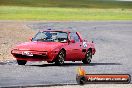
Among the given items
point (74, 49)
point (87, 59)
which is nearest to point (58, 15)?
point (87, 59)

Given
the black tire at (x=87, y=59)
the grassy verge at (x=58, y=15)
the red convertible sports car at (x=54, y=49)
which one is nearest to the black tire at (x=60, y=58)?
the red convertible sports car at (x=54, y=49)

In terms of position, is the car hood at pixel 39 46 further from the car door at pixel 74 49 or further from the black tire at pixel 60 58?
the car door at pixel 74 49

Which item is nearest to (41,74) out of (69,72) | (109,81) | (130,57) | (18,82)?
(69,72)

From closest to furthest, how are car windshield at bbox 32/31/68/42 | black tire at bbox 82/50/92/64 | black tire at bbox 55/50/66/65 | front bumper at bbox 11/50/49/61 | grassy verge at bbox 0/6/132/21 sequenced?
front bumper at bbox 11/50/49/61 → black tire at bbox 55/50/66/65 → car windshield at bbox 32/31/68/42 → black tire at bbox 82/50/92/64 → grassy verge at bbox 0/6/132/21

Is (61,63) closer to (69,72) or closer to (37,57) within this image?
(37,57)

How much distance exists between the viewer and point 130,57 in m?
26.7

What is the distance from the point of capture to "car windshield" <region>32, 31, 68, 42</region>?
22.1 meters

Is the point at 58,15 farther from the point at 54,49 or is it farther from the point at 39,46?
the point at 54,49

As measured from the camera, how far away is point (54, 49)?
21.0m

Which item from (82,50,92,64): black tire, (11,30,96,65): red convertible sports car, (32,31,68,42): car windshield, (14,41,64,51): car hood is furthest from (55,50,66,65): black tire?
(82,50,92,64): black tire

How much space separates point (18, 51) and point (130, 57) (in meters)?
7.24

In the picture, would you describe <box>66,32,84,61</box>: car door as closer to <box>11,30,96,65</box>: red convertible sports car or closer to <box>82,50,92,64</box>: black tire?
<box>11,30,96,65</box>: red convertible sports car

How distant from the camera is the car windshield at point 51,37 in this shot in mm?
22094

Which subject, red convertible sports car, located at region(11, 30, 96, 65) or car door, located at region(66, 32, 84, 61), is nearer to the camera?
red convertible sports car, located at region(11, 30, 96, 65)
